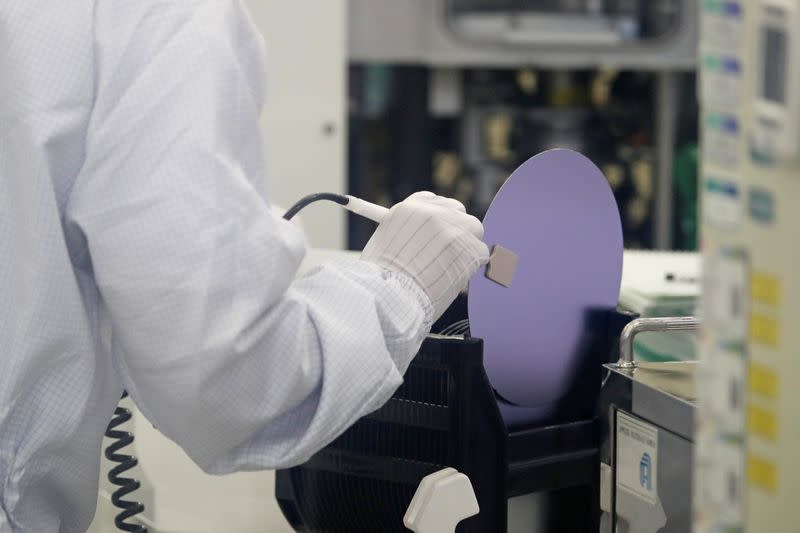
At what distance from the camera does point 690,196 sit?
3605 mm

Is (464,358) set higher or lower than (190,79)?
lower

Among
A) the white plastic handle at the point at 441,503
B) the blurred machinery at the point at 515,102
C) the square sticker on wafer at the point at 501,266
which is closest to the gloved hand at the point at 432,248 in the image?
the square sticker on wafer at the point at 501,266

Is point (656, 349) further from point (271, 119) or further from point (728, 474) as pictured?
point (271, 119)

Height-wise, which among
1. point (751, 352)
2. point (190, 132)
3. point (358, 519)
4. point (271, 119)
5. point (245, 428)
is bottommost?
point (358, 519)

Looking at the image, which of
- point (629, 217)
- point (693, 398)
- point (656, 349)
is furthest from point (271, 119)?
point (693, 398)

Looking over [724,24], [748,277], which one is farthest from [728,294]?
[724,24]

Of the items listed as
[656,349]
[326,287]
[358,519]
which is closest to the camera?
[326,287]

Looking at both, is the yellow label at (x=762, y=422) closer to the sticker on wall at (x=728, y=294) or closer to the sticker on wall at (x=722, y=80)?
the sticker on wall at (x=728, y=294)

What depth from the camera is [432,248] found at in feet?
3.45

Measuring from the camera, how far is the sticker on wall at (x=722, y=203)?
560mm

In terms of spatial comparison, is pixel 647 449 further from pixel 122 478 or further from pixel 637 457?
pixel 122 478

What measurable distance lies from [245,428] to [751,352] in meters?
0.48

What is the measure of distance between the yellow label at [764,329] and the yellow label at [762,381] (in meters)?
0.01

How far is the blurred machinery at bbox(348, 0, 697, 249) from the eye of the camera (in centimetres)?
352
